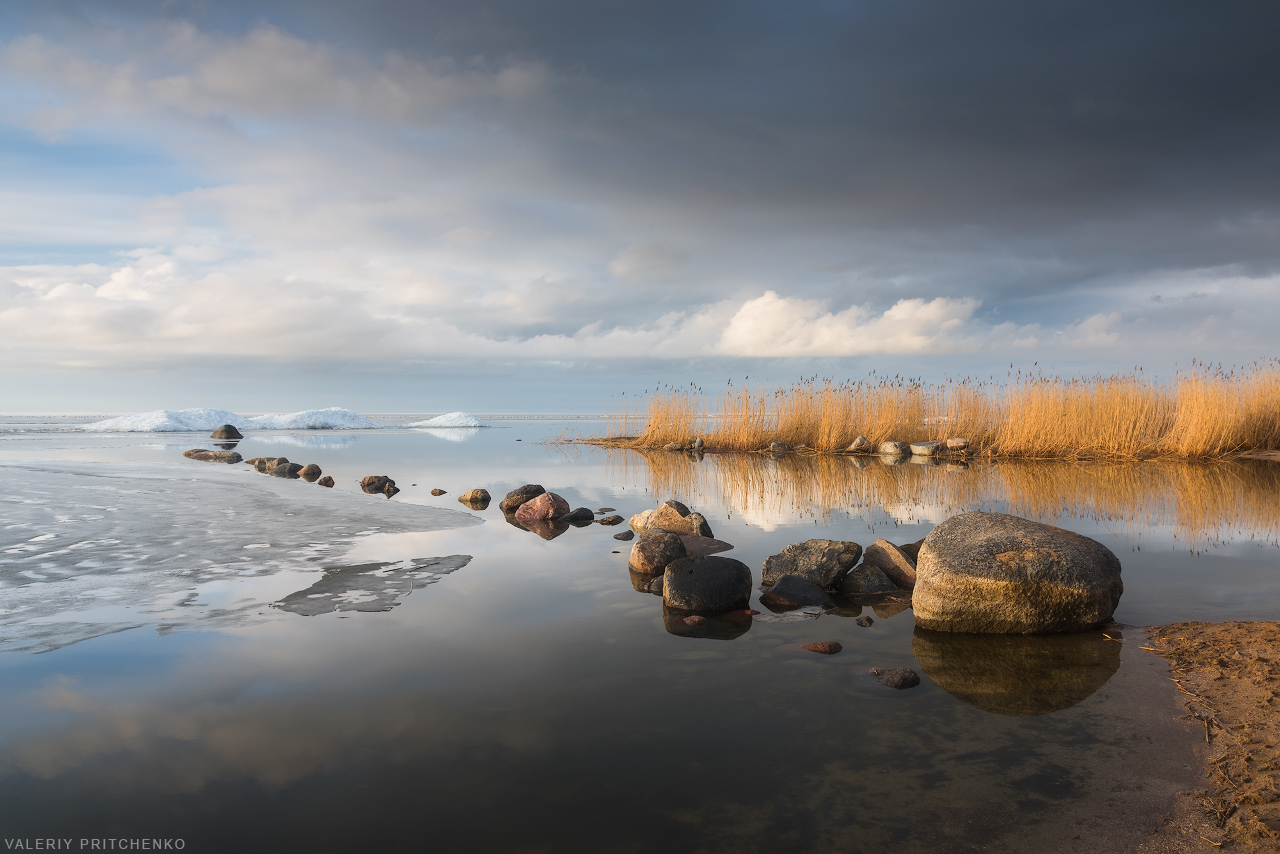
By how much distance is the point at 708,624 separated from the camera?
13.8 ft

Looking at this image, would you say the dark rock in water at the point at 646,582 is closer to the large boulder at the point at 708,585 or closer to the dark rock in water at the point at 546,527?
the large boulder at the point at 708,585

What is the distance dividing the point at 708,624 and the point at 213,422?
37.0 m

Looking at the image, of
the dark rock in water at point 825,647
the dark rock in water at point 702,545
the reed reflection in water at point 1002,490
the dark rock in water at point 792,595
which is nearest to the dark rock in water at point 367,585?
the dark rock in water at point 702,545

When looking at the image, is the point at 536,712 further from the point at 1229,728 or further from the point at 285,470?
the point at 285,470

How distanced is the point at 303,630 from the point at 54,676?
1094mm

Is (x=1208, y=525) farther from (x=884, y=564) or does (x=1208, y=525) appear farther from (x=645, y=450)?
(x=645, y=450)

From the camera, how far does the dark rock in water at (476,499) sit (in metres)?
8.77

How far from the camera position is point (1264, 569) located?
537 cm

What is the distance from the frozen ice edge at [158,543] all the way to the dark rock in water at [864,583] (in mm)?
3965

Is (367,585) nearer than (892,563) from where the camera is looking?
Yes

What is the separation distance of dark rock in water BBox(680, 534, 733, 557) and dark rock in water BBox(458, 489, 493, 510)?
3561 mm

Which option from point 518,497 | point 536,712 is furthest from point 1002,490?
point 536,712

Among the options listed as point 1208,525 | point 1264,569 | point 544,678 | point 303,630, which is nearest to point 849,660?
point 544,678

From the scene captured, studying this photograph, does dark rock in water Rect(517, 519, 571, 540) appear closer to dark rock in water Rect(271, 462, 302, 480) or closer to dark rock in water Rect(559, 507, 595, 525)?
dark rock in water Rect(559, 507, 595, 525)
